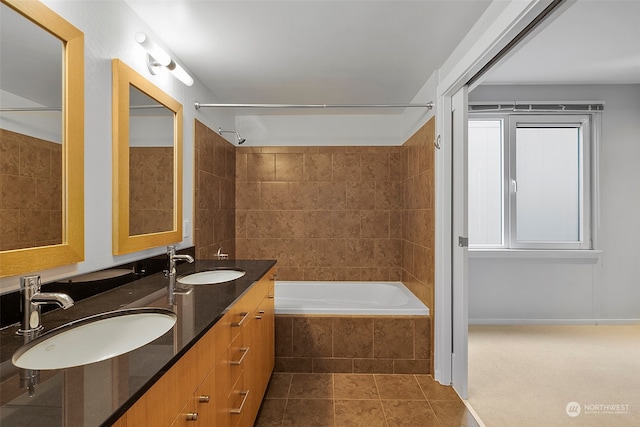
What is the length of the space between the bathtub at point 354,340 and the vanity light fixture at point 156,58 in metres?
1.79

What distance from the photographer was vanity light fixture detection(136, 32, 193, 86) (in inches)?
58.5

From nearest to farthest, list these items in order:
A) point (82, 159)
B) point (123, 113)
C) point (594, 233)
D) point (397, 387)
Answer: point (82, 159), point (123, 113), point (397, 387), point (594, 233)

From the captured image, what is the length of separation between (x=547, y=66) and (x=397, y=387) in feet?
9.71

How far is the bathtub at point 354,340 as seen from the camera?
2.48 metres

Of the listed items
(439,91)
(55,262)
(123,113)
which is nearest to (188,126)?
(123,113)

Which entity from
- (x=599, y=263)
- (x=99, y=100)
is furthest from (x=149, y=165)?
(x=599, y=263)

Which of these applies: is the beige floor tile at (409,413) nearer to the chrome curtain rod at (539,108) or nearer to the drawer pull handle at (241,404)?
the drawer pull handle at (241,404)

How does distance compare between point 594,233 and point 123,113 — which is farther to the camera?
point 594,233

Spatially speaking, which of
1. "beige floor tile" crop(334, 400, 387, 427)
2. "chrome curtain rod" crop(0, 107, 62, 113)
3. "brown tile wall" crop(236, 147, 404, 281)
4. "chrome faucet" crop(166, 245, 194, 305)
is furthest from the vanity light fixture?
"beige floor tile" crop(334, 400, 387, 427)

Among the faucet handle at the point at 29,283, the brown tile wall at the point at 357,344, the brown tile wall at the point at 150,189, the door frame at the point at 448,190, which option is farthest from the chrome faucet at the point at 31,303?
the door frame at the point at 448,190

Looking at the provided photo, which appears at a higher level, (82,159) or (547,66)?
(547,66)

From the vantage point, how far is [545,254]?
11.1 ft

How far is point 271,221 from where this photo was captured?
3.60 meters

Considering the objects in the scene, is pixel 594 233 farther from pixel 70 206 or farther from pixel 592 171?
pixel 70 206
